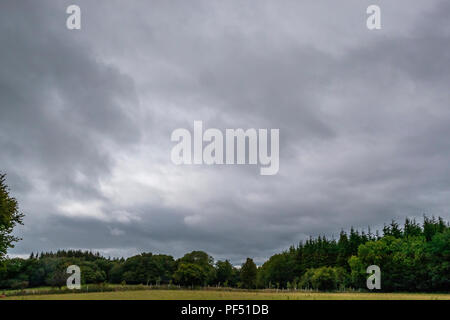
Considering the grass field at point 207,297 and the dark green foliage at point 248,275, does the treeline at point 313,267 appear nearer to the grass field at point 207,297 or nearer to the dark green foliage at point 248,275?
the dark green foliage at point 248,275

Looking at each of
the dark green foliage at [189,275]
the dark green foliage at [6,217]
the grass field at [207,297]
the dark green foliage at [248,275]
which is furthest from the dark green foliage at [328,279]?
the dark green foliage at [6,217]

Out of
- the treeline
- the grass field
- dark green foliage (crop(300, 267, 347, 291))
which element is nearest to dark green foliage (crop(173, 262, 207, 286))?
the treeline

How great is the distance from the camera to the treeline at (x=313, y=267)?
318 ft

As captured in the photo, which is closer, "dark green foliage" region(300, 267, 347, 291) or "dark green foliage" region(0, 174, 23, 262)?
"dark green foliage" region(0, 174, 23, 262)

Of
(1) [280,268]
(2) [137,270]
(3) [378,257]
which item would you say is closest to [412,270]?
(3) [378,257]

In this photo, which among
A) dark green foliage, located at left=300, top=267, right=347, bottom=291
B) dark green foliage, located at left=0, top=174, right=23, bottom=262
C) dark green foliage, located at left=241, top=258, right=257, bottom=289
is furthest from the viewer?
dark green foliage, located at left=241, top=258, right=257, bottom=289

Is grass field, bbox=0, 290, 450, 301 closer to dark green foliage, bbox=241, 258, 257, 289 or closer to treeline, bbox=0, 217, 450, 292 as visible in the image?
treeline, bbox=0, 217, 450, 292

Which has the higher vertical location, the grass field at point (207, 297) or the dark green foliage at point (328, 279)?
the grass field at point (207, 297)

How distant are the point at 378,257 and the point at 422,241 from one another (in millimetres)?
13809

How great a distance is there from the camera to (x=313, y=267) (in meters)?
137

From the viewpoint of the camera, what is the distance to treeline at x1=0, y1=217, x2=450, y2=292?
96.8m
